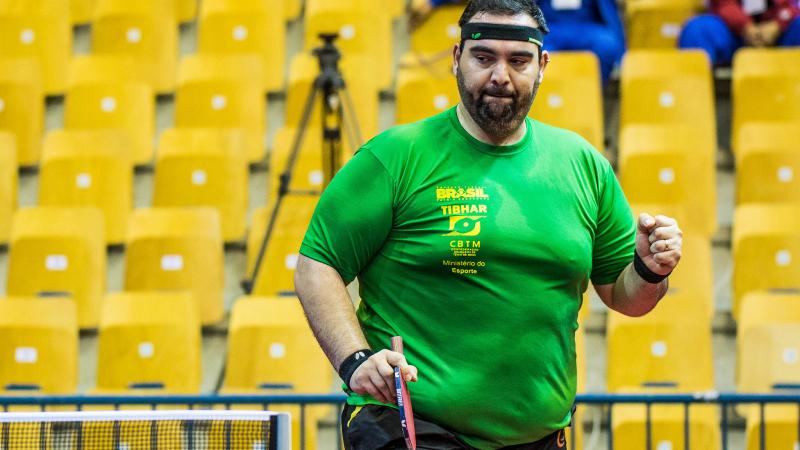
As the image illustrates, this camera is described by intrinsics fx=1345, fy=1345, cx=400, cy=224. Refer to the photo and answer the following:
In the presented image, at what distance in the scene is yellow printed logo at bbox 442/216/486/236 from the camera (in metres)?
2.84

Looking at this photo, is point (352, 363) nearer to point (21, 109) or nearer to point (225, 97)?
point (225, 97)

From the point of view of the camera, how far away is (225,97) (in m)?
7.97

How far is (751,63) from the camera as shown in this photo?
24.8ft

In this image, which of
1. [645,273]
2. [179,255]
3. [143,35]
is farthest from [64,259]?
[645,273]

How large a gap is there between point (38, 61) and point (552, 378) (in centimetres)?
626

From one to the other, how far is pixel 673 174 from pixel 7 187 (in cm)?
370

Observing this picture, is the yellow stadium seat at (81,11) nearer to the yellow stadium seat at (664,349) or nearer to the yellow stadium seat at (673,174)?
the yellow stadium seat at (673,174)

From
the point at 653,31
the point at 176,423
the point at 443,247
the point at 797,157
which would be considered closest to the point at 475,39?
the point at 443,247

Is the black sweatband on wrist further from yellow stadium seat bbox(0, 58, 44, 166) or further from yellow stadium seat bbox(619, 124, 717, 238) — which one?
yellow stadium seat bbox(0, 58, 44, 166)

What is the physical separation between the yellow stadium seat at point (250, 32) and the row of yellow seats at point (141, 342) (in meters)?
2.19

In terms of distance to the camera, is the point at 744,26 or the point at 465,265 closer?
the point at 465,265

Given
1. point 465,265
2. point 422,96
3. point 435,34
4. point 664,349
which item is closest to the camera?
point 465,265

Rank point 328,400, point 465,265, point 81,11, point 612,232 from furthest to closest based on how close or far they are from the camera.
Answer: point 81,11 < point 328,400 < point 612,232 < point 465,265

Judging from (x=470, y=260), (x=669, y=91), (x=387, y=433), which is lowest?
(x=387, y=433)
